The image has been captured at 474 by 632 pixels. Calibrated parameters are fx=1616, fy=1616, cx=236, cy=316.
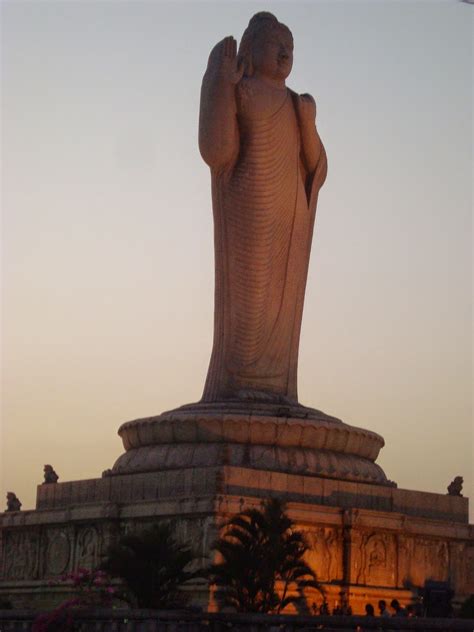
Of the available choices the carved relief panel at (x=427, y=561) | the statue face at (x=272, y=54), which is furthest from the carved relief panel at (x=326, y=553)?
the statue face at (x=272, y=54)

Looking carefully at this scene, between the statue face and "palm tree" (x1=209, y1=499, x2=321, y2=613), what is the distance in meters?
9.43

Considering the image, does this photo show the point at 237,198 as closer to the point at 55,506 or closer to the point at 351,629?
the point at 55,506

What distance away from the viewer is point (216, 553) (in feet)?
82.2

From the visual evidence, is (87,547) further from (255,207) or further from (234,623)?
(234,623)

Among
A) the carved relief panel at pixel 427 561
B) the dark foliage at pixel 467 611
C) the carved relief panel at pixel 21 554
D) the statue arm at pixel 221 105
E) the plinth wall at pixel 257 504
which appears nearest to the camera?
the dark foliage at pixel 467 611

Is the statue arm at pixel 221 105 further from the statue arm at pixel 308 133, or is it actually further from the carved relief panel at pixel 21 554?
the carved relief panel at pixel 21 554

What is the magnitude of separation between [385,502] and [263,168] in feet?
21.2

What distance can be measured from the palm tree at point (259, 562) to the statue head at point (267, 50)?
945 cm

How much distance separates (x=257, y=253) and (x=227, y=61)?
3509 millimetres

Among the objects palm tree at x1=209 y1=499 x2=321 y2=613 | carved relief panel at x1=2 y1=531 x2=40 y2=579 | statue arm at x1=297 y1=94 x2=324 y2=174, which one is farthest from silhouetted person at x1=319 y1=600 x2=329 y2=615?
statue arm at x1=297 y1=94 x2=324 y2=174

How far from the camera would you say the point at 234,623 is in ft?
62.8

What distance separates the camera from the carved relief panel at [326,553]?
86.2 feet

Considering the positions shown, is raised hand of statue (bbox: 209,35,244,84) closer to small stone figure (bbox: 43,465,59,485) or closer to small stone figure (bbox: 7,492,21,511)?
small stone figure (bbox: 43,465,59,485)

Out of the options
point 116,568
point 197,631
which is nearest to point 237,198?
point 116,568
